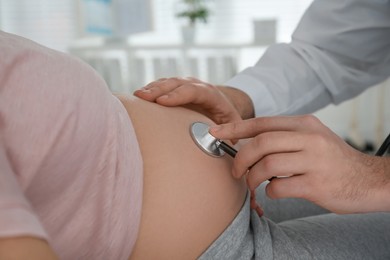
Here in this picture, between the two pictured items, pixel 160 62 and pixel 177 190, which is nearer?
pixel 177 190

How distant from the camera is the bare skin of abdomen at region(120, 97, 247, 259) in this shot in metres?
0.63

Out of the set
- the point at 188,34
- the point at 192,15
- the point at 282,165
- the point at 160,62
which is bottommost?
the point at 160,62

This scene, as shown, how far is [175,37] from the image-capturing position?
3.25m

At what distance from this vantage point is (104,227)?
1.82ft

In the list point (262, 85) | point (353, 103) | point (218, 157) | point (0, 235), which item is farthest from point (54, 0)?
point (0, 235)

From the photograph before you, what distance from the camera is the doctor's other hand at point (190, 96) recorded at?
2.64ft

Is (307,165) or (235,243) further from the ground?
(307,165)

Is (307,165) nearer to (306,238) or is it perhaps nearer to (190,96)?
(306,238)

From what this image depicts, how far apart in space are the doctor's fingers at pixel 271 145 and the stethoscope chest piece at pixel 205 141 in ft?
0.21

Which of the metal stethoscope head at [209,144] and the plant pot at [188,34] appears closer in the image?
the metal stethoscope head at [209,144]

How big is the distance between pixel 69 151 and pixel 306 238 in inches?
17.3

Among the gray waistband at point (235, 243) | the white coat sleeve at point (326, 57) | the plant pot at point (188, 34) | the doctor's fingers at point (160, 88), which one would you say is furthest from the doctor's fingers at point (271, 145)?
the plant pot at point (188, 34)

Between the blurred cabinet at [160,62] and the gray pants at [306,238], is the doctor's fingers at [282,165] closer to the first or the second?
the gray pants at [306,238]

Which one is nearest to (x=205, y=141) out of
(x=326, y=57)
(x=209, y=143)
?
(x=209, y=143)
